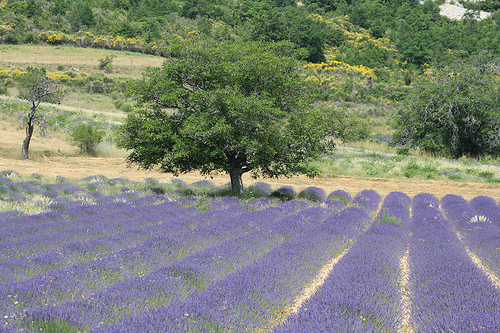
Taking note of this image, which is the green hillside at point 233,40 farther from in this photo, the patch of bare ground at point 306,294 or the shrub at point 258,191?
the patch of bare ground at point 306,294

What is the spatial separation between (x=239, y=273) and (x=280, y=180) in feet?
59.3

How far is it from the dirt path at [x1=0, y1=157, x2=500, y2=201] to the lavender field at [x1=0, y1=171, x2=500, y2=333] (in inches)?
344

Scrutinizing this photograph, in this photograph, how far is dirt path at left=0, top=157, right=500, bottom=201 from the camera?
1959cm

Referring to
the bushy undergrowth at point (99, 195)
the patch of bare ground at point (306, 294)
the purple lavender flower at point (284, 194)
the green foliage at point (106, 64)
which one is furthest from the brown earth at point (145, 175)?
the green foliage at point (106, 64)

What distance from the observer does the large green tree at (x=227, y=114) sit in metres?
13.5

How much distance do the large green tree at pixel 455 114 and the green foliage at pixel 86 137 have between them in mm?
24089

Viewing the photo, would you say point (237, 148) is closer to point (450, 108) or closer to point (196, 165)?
point (196, 165)

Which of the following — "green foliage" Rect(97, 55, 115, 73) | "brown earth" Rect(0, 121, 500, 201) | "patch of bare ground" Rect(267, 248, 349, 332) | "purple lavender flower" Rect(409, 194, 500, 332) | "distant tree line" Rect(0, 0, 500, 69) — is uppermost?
"distant tree line" Rect(0, 0, 500, 69)

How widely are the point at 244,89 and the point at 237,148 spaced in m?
2.46

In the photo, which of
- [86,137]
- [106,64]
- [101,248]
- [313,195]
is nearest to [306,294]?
[101,248]

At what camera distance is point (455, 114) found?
30188 mm

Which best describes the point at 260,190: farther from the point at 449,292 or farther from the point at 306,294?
the point at 449,292

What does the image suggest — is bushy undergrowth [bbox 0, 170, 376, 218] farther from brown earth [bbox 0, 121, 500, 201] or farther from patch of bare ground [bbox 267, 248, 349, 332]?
patch of bare ground [bbox 267, 248, 349, 332]

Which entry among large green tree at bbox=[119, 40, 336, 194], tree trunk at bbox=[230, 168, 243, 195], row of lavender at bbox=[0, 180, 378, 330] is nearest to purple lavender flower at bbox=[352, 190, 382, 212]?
large green tree at bbox=[119, 40, 336, 194]
